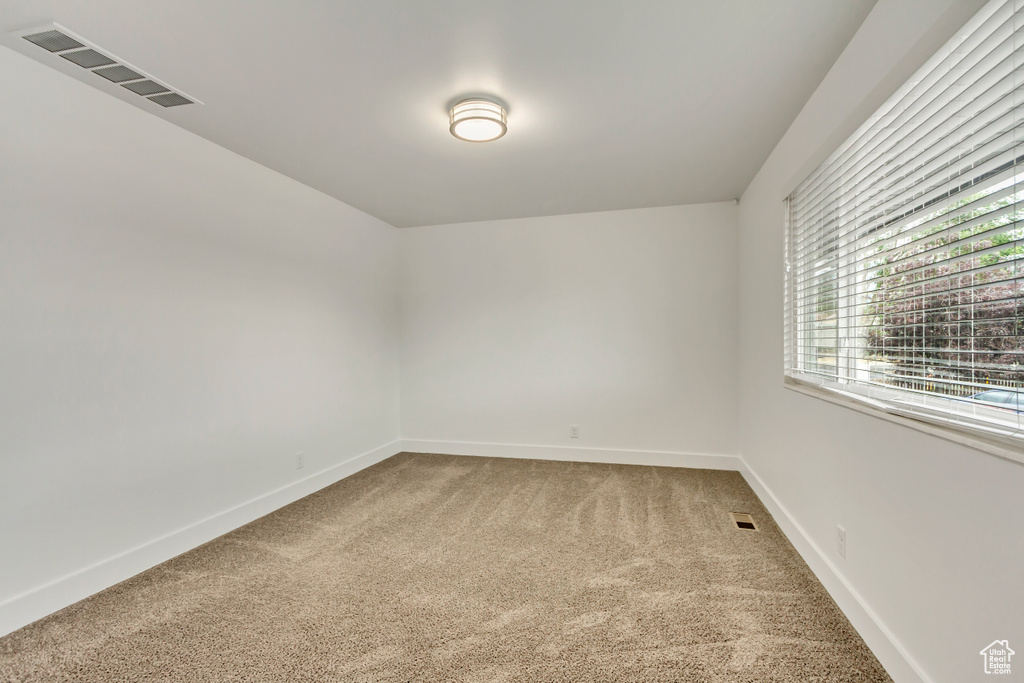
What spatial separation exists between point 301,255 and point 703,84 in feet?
10.0

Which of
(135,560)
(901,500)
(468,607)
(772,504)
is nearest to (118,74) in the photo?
(135,560)

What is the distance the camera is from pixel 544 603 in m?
2.16

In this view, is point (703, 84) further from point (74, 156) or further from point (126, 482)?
point (126, 482)

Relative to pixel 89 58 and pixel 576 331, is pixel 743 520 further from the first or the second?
pixel 89 58

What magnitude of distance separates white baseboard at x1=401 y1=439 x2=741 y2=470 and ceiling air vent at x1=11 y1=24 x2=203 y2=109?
3692mm

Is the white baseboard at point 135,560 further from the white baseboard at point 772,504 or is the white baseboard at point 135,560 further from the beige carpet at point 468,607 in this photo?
the white baseboard at point 772,504

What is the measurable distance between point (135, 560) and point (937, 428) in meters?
3.57

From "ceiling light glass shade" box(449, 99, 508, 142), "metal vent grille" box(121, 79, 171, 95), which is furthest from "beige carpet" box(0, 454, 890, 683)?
"metal vent grille" box(121, 79, 171, 95)

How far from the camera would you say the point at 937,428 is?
4.68 feet

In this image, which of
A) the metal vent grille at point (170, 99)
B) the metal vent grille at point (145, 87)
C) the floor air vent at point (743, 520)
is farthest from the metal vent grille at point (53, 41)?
the floor air vent at point (743, 520)

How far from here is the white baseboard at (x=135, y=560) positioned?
80.1 inches

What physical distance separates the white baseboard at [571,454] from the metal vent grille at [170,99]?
366cm

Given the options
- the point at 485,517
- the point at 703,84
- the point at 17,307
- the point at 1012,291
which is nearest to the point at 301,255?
the point at 17,307

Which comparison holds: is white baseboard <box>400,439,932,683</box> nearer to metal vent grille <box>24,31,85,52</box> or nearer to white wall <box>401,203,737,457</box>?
white wall <box>401,203,737,457</box>
